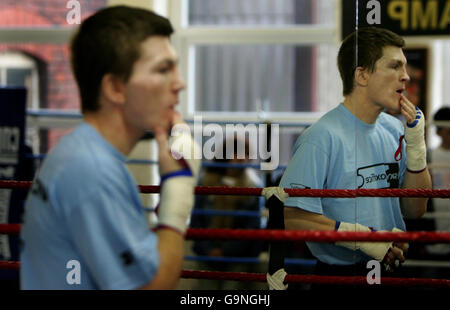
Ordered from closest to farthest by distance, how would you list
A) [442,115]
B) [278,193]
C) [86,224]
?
[86,224]
[278,193]
[442,115]

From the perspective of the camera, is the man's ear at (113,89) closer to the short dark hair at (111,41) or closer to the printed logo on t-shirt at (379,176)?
the short dark hair at (111,41)

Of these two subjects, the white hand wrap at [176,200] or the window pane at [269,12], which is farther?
the window pane at [269,12]

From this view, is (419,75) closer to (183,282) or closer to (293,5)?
(293,5)

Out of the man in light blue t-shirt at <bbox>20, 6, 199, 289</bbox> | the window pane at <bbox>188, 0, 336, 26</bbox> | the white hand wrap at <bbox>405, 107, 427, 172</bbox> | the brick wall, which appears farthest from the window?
the man in light blue t-shirt at <bbox>20, 6, 199, 289</bbox>

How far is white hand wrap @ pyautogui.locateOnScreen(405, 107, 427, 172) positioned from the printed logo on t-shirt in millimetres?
34

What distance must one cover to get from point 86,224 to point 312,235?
1.32ft

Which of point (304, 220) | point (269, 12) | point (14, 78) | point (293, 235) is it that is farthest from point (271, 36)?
point (293, 235)

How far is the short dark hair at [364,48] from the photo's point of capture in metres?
1.02

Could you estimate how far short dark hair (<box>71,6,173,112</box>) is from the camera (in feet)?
2.46

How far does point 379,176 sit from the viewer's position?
3.64 ft

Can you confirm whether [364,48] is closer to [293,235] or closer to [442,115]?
[293,235]

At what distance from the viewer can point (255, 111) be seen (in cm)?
308

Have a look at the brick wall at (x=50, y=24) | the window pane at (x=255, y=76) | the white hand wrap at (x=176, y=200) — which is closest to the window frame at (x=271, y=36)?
the window pane at (x=255, y=76)

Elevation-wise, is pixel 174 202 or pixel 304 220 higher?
pixel 174 202
